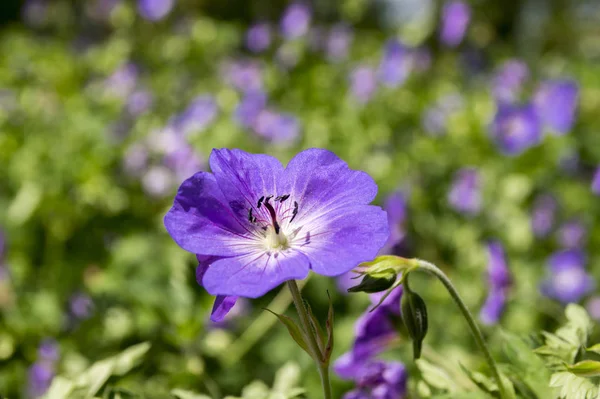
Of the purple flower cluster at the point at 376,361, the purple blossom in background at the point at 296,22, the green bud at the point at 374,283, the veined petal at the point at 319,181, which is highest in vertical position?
the purple blossom in background at the point at 296,22

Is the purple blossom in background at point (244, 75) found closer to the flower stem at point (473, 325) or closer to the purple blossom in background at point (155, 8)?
the purple blossom in background at point (155, 8)

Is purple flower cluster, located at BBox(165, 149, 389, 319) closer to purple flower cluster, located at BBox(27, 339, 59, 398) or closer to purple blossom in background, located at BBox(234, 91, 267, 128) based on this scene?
purple flower cluster, located at BBox(27, 339, 59, 398)

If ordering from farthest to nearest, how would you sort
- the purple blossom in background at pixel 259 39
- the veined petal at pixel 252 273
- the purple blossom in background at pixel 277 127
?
the purple blossom in background at pixel 259 39, the purple blossom in background at pixel 277 127, the veined petal at pixel 252 273

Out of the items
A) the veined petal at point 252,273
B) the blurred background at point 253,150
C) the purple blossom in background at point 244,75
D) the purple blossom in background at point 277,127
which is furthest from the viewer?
the purple blossom in background at point 244,75

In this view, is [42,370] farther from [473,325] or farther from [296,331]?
[473,325]

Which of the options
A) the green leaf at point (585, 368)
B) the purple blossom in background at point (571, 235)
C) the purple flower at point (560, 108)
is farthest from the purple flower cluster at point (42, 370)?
the purple flower at point (560, 108)

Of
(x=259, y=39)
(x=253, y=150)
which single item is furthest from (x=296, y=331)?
(x=259, y=39)

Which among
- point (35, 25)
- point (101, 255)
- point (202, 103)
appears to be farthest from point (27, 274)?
point (35, 25)
